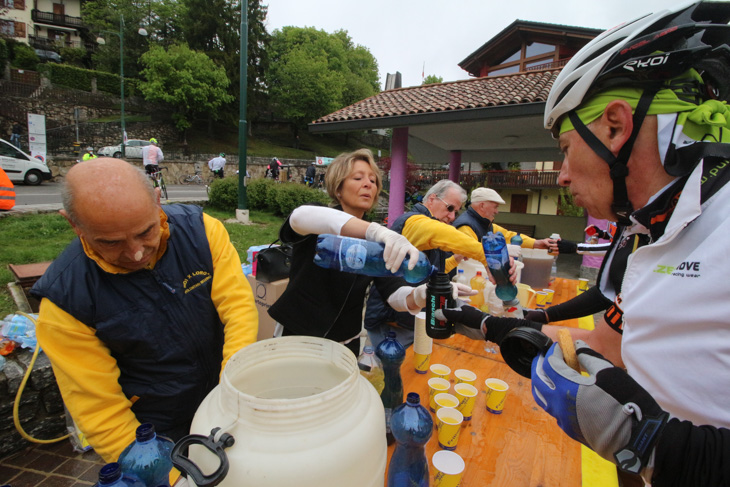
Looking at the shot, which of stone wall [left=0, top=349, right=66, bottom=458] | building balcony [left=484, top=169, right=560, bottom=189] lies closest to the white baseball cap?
stone wall [left=0, top=349, right=66, bottom=458]

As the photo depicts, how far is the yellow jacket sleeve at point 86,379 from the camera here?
1.40 metres

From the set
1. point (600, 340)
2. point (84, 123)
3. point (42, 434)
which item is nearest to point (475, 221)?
point (600, 340)

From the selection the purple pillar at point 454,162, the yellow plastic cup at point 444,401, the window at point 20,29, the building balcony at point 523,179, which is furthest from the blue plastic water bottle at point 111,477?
the window at point 20,29

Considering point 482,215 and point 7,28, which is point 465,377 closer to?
point 482,215

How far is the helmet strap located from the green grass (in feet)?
17.8

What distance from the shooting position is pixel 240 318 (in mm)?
1729

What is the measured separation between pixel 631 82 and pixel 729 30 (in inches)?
13.3

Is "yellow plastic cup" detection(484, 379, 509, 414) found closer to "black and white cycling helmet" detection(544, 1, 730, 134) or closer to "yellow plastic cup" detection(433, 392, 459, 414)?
"yellow plastic cup" detection(433, 392, 459, 414)

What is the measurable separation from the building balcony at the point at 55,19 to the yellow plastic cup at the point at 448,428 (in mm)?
59893

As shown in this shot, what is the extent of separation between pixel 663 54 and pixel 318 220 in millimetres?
1430

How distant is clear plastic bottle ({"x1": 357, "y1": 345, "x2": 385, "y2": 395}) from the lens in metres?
1.75

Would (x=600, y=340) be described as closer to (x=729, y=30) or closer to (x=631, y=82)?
(x=631, y=82)

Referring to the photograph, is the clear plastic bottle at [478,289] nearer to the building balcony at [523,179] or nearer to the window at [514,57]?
the building balcony at [523,179]

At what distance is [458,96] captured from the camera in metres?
9.48
